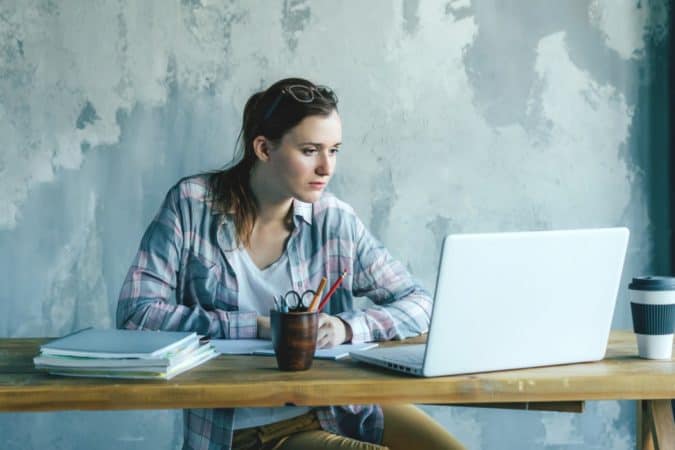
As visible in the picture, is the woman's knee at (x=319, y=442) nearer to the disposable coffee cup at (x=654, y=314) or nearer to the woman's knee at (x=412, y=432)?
the woman's knee at (x=412, y=432)

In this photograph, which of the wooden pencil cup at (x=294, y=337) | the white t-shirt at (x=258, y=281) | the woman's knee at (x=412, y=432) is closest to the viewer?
the wooden pencil cup at (x=294, y=337)

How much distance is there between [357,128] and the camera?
304cm

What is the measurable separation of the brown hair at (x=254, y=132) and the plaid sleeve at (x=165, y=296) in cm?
12

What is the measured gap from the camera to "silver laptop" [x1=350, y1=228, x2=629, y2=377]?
1.35 metres

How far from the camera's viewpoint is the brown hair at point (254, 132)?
2.13 metres

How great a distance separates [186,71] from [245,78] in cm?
21

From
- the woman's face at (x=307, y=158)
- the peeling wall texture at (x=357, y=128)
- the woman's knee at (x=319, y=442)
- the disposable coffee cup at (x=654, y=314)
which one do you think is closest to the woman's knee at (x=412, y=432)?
the woman's knee at (x=319, y=442)

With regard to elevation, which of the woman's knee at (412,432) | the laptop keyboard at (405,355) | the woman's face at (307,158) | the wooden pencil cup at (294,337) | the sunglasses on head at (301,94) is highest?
the sunglasses on head at (301,94)

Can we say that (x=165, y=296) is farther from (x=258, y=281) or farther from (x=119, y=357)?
(x=119, y=357)

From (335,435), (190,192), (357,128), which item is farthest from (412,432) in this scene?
(357,128)

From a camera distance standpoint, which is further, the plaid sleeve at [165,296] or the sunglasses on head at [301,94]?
the sunglasses on head at [301,94]

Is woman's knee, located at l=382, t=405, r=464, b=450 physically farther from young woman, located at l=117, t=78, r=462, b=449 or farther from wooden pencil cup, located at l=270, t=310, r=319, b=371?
wooden pencil cup, located at l=270, t=310, r=319, b=371

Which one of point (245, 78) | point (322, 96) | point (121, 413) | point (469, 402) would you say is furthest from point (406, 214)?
point (469, 402)

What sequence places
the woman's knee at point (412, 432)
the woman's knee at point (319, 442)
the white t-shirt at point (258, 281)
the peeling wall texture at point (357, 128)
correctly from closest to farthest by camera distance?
the woman's knee at point (319, 442), the woman's knee at point (412, 432), the white t-shirt at point (258, 281), the peeling wall texture at point (357, 128)
